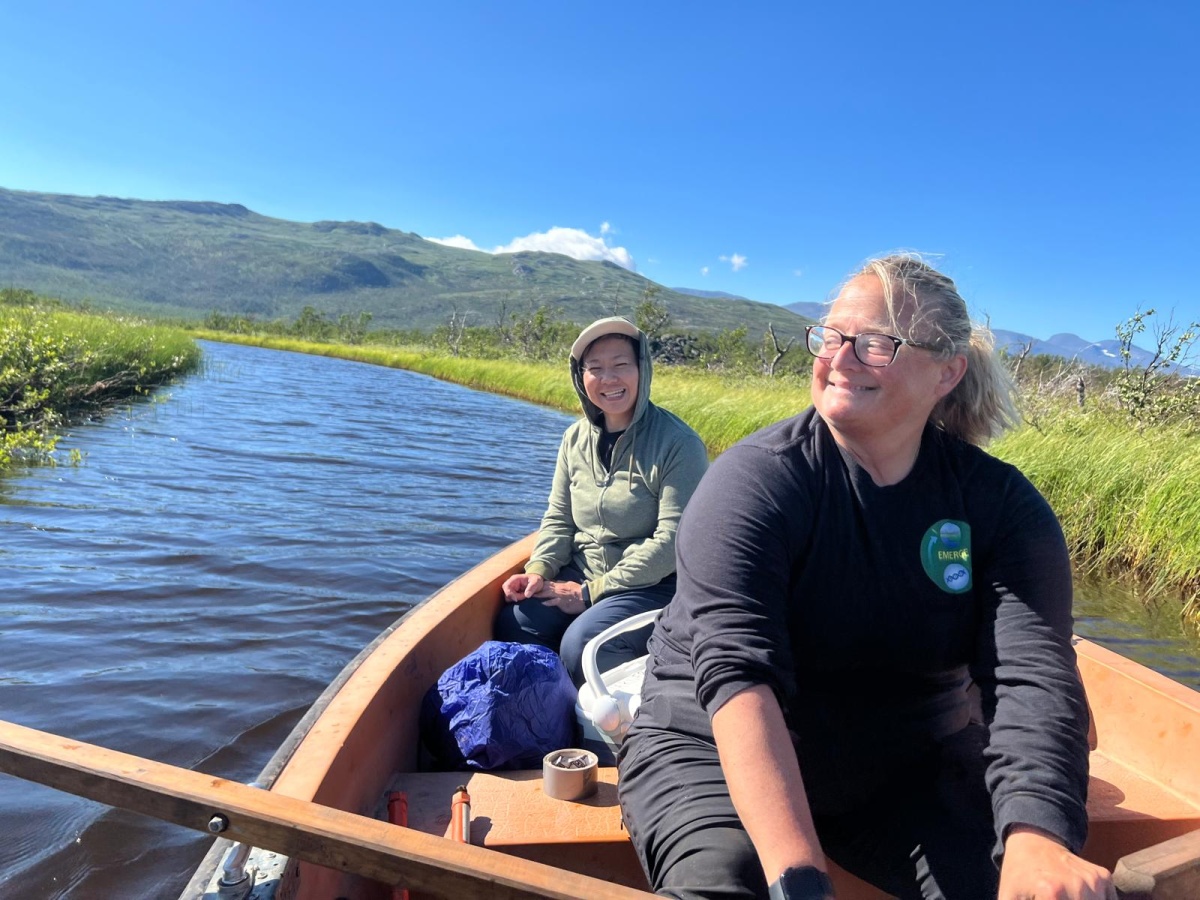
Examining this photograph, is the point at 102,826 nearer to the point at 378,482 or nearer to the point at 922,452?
the point at 922,452

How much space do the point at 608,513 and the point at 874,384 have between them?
156cm

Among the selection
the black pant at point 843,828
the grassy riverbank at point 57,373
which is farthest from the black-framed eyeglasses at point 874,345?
the grassy riverbank at point 57,373

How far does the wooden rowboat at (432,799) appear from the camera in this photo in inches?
47.6

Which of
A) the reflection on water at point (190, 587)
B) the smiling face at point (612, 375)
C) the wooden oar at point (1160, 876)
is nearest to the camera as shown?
the wooden oar at point (1160, 876)

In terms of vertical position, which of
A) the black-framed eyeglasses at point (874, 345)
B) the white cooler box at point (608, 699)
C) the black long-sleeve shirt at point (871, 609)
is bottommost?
the white cooler box at point (608, 699)

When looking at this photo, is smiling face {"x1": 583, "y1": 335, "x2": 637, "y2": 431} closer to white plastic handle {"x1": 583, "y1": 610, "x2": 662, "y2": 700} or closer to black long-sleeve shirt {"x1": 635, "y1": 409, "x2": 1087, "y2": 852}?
white plastic handle {"x1": 583, "y1": 610, "x2": 662, "y2": 700}

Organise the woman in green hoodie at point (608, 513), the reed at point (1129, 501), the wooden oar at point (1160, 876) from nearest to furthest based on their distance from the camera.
A: the wooden oar at point (1160, 876)
the woman in green hoodie at point (608, 513)
the reed at point (1129, 501)

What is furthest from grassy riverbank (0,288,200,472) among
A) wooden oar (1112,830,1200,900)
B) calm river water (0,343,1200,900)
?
wooden oar (1112,830,1200,900)

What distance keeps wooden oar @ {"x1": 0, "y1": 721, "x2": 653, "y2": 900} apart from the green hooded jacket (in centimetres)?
166

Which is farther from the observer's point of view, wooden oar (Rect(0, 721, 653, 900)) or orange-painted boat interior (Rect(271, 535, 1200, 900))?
orange-painted boat interior (Rect(271, 535, 1200, 900))

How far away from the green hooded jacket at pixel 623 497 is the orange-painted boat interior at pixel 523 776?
485 millimetres

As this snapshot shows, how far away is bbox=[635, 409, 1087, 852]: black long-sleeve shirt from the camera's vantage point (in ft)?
4.72

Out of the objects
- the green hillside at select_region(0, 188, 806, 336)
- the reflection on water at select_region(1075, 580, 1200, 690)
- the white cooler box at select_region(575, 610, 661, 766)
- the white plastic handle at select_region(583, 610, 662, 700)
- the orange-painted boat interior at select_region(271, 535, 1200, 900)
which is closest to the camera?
the orange-painted boat interior at select_region(271, 535, 1200, 900)

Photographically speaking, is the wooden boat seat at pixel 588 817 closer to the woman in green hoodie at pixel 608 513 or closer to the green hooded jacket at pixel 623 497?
the woman in green hoodie at pixel 608 513
